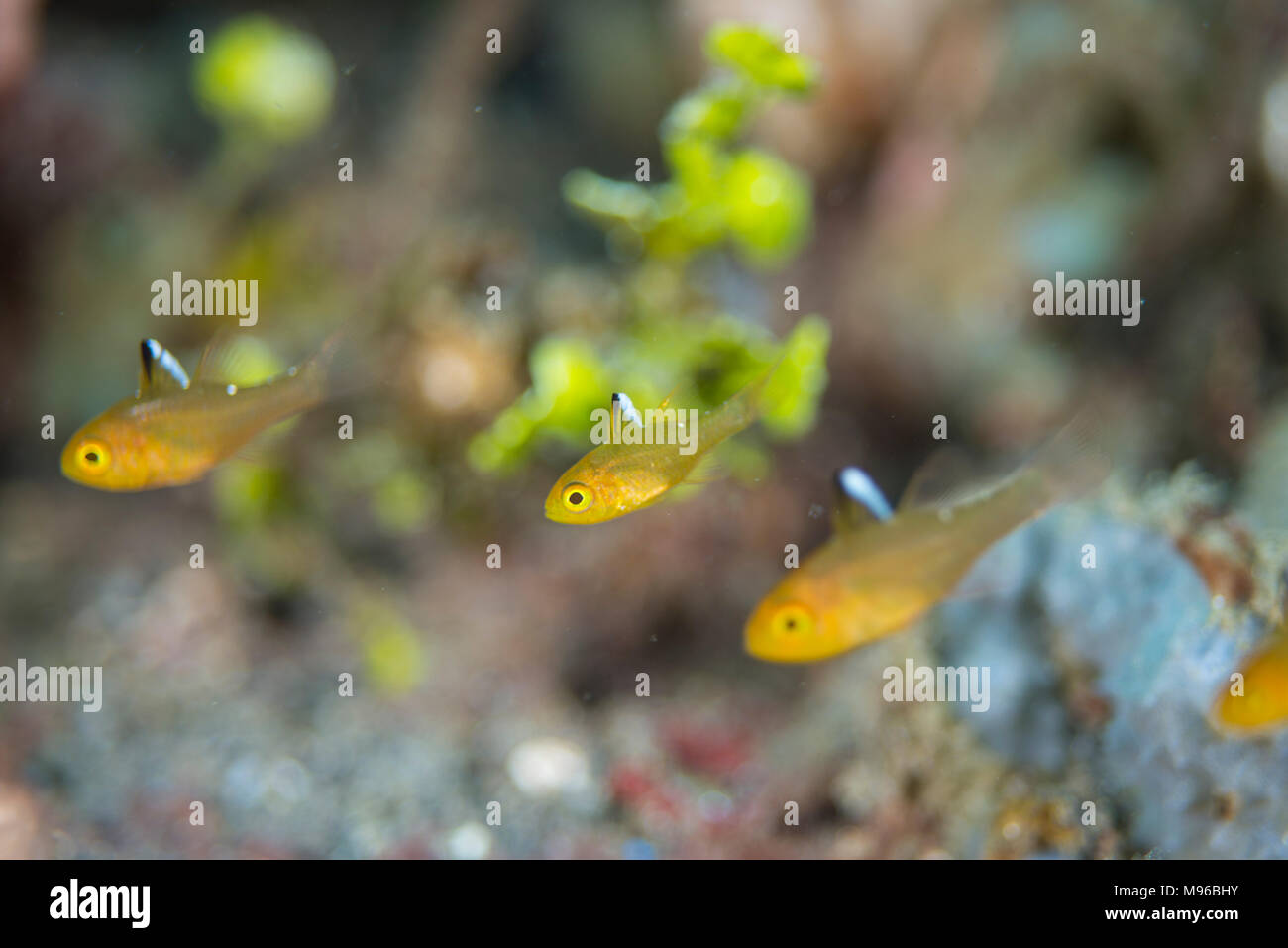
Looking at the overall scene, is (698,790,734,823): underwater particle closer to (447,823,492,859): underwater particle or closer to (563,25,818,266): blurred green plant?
(447,823,492,859): underwater particle

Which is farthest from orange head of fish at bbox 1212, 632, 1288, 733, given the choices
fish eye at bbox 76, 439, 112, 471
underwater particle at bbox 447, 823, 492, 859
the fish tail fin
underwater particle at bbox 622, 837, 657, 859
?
fish eye at bbox 76, 439, 112, 471

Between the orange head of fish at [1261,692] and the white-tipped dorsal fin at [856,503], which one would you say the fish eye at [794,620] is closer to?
the white-tipped dorsal fin at [856,503]

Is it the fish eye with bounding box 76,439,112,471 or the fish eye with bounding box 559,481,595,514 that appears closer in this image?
the fish eye with bounding box 559,481,595,514

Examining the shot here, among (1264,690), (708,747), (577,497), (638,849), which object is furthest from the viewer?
Result: (708,747)

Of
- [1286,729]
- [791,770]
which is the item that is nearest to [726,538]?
[791,770]

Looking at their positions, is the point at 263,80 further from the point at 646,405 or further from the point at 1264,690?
the point at 1264,690

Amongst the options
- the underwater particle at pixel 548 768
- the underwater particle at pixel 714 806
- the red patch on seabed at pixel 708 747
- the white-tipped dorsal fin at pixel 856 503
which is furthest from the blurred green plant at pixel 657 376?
the underwater particle at pixel 714 806

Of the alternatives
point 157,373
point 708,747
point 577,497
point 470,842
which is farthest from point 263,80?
point 708,747
